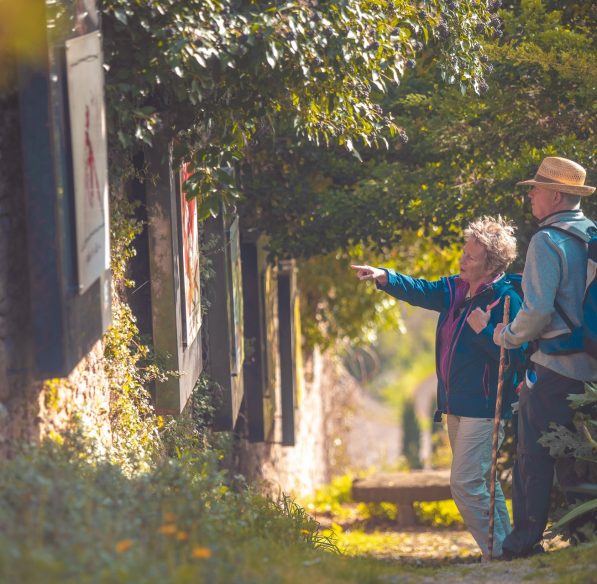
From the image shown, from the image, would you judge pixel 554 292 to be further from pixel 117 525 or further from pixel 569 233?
pixel 117 525

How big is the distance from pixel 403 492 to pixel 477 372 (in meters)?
5.67

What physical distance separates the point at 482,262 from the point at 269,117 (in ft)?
4.56

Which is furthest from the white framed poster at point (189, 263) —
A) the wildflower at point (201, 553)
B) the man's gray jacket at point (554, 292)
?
the wildflower at point (201, 553)

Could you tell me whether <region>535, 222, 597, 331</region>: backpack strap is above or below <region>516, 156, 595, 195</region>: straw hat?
below

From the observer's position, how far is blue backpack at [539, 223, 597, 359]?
531 cm

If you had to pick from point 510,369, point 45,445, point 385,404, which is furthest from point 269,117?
point 385,404

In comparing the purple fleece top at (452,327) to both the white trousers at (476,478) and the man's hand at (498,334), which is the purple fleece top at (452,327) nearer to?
the white trousers at (476,478)

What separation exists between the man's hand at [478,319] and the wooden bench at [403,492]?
18.7 ft

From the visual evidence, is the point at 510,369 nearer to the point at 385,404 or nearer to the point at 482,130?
the point at 482,130

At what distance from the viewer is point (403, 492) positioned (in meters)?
11.5

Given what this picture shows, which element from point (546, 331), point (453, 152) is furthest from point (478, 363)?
point (453, 152)

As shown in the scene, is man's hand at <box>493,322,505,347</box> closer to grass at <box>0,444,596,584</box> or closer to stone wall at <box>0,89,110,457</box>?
grass at <box>0,444,596,584</box>

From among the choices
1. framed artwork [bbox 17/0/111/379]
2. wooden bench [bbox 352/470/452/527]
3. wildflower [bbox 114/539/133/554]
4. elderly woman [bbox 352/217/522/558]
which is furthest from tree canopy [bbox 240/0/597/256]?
wildflower [bbox 114/539/133/554]

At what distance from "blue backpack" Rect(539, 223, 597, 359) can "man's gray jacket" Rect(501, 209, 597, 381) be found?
24 millimetres
